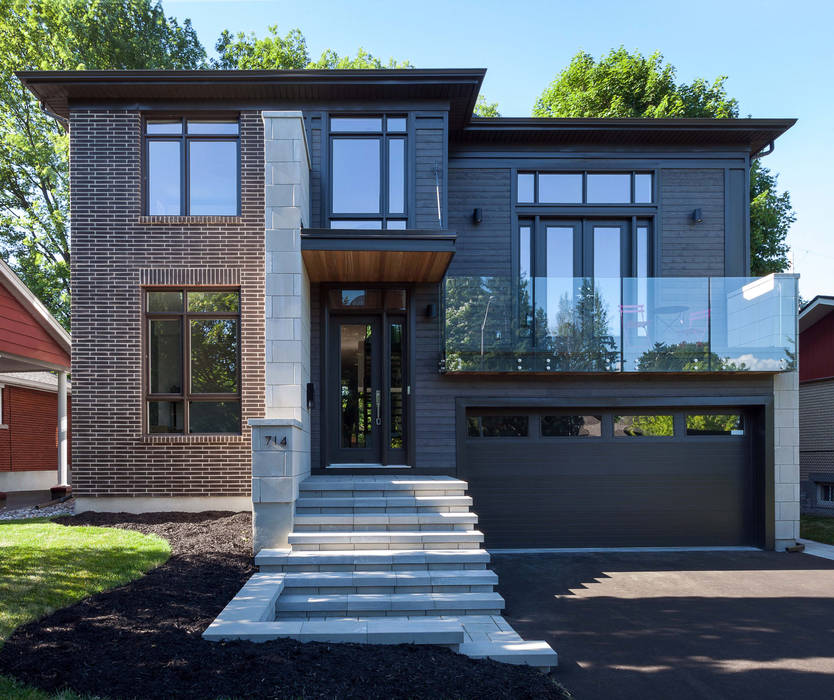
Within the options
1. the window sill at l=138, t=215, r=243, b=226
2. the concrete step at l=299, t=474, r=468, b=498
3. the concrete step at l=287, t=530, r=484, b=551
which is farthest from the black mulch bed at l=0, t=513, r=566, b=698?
the window sill at l=138, t=215, r=243, b=226

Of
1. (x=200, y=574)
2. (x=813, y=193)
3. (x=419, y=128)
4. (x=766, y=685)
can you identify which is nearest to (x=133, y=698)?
(x=200, y=574)

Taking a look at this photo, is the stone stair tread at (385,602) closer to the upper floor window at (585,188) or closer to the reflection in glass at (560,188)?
the upper floor window at (585,188)

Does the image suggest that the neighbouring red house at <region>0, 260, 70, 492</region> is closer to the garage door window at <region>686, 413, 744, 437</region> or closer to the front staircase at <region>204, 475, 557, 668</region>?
the front staircase at <region>204, 475, 557, 668</region>

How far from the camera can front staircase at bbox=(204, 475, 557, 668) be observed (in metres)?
3.95

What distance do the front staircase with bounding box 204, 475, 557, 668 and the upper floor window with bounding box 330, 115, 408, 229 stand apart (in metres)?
4.14

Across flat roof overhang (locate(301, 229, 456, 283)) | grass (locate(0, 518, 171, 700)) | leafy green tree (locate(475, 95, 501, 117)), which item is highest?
leafy green tree (locate(475, 95, 501, 117))

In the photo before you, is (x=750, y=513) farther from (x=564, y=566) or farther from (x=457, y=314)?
(x=457, y=314)

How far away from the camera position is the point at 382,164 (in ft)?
27.2

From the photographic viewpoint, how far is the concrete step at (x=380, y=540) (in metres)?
5.74

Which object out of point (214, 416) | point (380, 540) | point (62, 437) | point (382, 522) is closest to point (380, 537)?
point (380, 540)

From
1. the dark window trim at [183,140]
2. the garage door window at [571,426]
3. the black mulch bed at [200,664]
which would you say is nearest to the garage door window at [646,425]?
the garage door window at [571,426]

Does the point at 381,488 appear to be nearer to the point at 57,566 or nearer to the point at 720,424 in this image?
the point at 57,566

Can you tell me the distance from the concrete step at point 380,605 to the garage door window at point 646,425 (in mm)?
4579

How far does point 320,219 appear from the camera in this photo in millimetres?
8148
